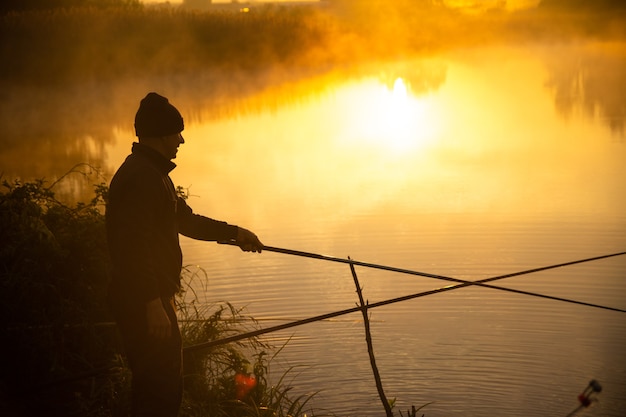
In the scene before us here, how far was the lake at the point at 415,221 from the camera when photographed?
24.1 feet

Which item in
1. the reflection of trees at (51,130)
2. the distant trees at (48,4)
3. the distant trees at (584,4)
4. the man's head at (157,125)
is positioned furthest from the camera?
the distant trees at (584,4)

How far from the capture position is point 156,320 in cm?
434

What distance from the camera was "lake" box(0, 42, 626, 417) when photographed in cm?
734

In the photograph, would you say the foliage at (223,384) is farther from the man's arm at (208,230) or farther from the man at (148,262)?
the man at (148,262)

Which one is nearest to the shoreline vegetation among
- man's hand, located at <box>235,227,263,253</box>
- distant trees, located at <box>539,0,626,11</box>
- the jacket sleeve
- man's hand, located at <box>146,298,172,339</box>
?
distant trees, located at <box>539,0,626,11</box>

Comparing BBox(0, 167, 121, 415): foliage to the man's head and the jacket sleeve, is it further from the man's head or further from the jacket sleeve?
the man's head

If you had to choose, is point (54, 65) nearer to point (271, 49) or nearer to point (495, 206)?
Result: point (271, 49)

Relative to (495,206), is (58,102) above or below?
above

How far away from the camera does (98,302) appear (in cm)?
627

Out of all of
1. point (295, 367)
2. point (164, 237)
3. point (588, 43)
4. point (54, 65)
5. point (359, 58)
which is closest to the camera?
point (164, 237)

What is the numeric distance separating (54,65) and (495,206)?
15.9m

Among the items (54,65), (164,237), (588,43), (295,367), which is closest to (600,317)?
(295,367)

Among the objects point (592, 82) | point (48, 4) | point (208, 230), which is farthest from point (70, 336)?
point (48, 4)

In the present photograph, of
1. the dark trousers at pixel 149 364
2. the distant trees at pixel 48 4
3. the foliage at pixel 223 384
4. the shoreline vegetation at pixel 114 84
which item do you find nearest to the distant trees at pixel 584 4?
the shoreline vegetation at pixel 114 84
